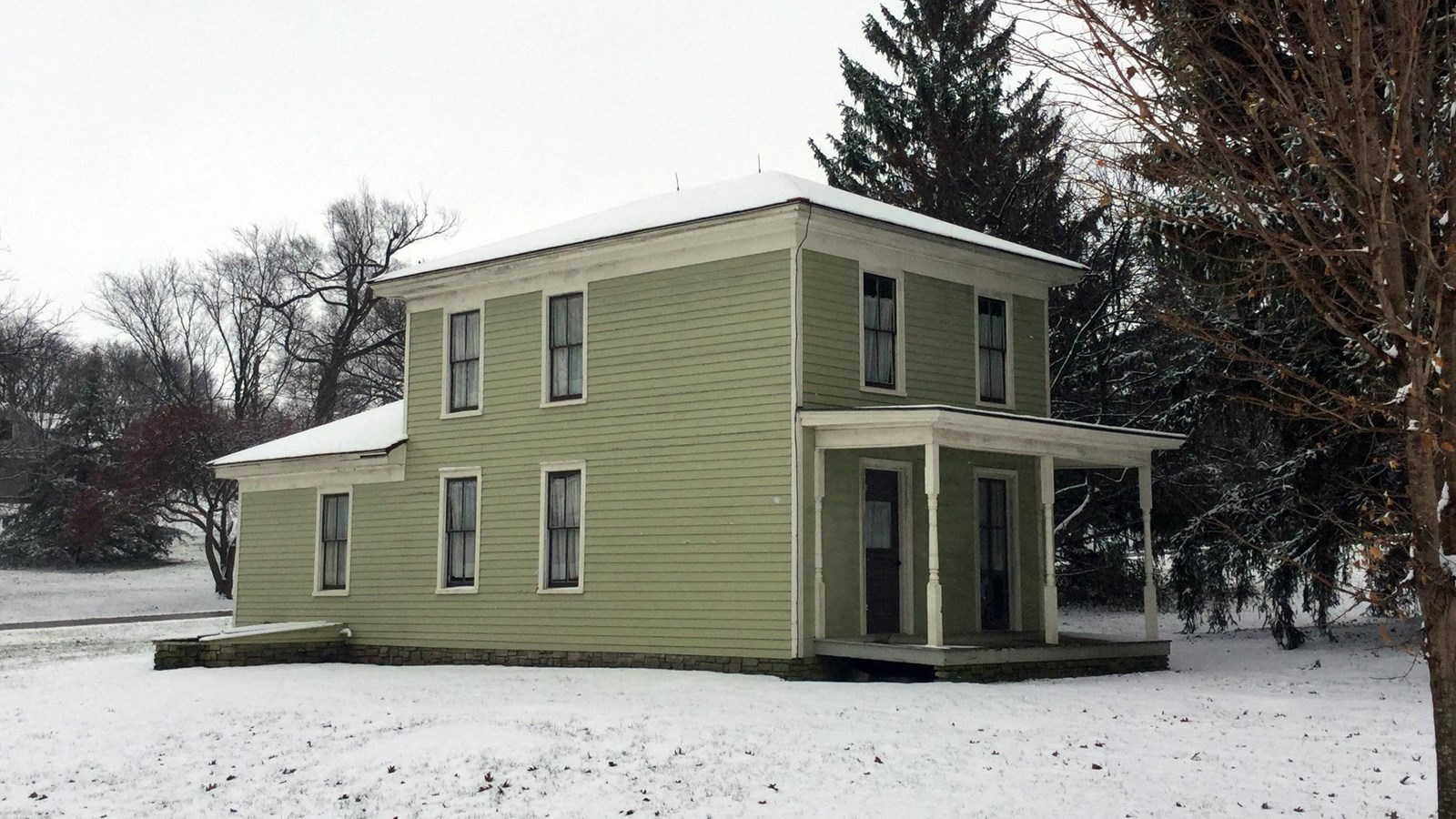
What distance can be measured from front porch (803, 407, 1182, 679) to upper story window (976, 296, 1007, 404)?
901 millimetres

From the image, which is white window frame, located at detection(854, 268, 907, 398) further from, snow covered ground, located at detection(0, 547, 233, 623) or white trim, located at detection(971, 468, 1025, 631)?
snow covered ground, located at detection(0, 547, 233, 623)

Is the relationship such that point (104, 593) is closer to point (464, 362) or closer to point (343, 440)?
point (343, 440)

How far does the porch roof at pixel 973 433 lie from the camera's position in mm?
15539

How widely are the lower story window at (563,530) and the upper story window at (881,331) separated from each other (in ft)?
14.2

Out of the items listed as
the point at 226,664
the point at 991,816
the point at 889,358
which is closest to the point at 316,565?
the point at 226,664

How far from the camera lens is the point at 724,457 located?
17.0 m

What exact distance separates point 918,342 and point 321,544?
10.3 metres

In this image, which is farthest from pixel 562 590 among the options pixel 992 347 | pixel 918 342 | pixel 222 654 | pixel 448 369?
pixel 992 347

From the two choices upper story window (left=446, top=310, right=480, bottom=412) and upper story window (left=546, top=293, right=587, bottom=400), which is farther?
upper story window (left=446, top=310, right=480, bottom=412)

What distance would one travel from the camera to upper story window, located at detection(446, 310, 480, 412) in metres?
20.1

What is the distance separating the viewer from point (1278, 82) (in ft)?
21.2

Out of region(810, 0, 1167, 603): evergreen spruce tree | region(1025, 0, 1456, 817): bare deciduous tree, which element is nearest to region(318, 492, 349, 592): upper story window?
region(810, 0, 1167, 603): evergreen spruce tree

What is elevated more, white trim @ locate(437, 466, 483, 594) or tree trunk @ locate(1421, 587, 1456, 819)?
white trim @ locate(437, 466, 483, 594)

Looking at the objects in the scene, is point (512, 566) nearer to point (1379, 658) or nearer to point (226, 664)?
point (226, 664)
